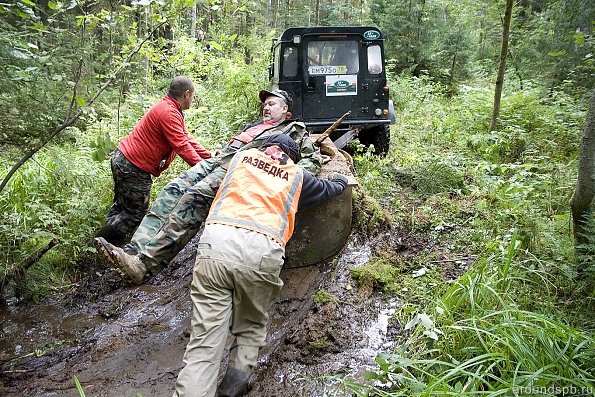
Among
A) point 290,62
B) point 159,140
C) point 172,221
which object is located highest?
point 290,62

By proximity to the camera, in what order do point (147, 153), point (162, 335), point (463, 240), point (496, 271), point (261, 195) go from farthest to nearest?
point (147, 153) → point (463, 240) → point (162, 335) → point (496, 271) → point (261, 195)

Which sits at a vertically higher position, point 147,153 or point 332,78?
point 332,78

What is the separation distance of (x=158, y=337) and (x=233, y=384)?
3.33ft

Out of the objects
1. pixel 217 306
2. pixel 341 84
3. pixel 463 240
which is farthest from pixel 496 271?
pixel 341 84

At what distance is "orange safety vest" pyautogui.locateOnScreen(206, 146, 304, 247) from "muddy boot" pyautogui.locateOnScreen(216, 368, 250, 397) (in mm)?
874

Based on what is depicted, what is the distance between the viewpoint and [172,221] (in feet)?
11.6

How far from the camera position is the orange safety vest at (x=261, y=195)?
2.63m

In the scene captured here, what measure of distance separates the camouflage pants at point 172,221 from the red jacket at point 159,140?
529mm

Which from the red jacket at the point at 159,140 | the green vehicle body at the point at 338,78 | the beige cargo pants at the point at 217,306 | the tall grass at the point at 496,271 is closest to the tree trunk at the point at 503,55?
the tall grass at the point at 496,271

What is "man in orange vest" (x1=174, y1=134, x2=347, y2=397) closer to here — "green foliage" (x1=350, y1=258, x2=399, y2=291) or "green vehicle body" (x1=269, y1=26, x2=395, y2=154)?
"green foliage" (x1=350, y1=258, x2=399, y2=291)

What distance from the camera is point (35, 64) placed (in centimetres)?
300

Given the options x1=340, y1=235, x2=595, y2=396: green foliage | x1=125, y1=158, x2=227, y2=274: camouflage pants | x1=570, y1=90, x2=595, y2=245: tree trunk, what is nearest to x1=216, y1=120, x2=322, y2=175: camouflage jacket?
x1=125, y1=158, x2=227, y2=274: camouflage pants

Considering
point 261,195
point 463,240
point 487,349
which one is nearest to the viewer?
point 487,349

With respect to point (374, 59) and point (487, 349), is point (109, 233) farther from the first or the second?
point (374, 59)
